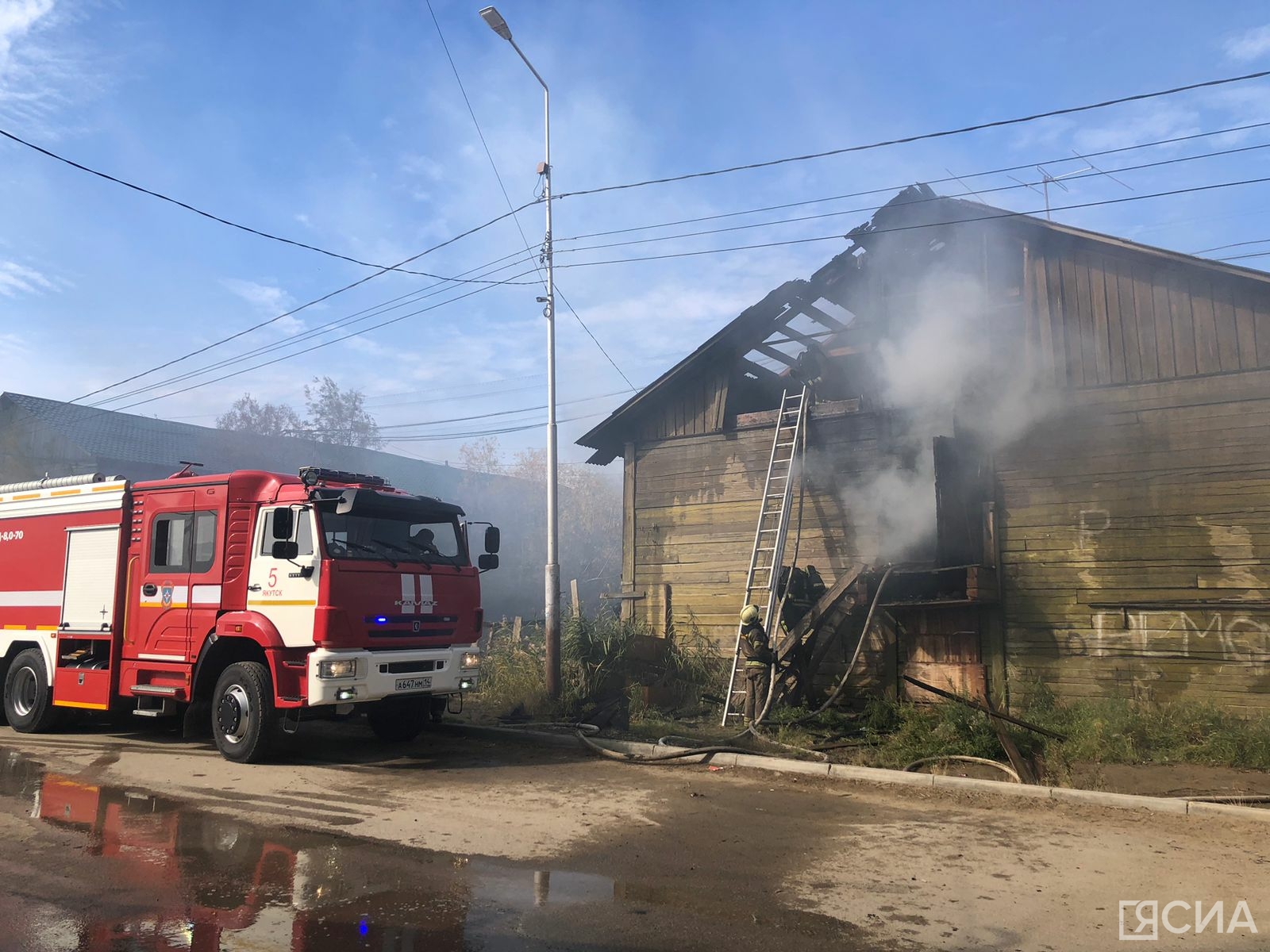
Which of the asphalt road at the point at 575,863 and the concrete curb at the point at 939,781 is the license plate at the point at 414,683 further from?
the concrete curb at the point at 939,781

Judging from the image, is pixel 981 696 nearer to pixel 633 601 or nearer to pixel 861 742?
pixel 861 742

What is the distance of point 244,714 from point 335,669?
4.75 feet

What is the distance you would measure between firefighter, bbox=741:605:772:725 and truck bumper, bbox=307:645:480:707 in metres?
3.16

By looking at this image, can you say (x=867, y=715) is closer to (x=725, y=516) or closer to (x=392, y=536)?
(x=725, y=516)

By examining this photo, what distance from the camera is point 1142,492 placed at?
9734 millimetres

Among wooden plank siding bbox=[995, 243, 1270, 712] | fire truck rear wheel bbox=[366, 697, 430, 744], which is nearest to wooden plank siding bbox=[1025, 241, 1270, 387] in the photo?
wooden plank siding bbox=[995, 243, 1270, 712]

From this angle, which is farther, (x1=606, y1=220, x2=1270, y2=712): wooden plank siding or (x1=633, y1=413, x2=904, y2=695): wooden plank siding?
(x1=633, y1=413, x2=904, y2=695): wooden plank siding

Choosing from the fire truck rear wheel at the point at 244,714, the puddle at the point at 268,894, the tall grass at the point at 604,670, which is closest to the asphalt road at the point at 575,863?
the puddle at the point at 268,894

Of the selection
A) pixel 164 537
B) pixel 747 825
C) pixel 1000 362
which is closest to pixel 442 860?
pixel 747 825

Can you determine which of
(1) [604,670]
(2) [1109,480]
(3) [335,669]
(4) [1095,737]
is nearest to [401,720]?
(3) [335,669]

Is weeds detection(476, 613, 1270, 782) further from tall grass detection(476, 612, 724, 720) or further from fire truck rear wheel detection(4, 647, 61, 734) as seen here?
fire truck rear wheel detection(4, 647, 61, 734)

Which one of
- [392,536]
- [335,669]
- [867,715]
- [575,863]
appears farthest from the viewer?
[867,715]

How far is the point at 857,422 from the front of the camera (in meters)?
12.0

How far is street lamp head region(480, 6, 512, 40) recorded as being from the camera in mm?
11182
